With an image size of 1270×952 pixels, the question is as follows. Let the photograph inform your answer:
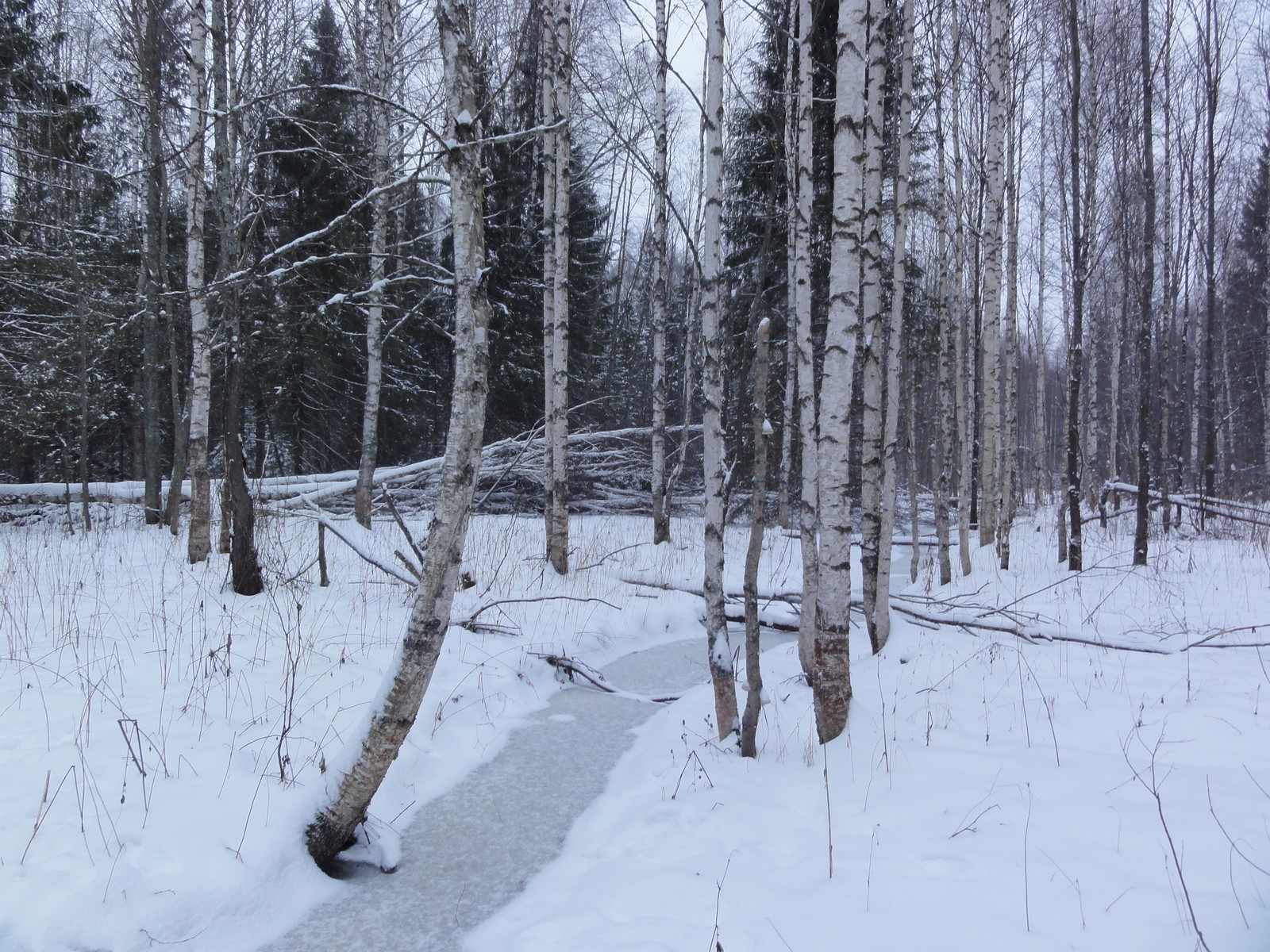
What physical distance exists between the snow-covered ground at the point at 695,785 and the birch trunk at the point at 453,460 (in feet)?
1.28

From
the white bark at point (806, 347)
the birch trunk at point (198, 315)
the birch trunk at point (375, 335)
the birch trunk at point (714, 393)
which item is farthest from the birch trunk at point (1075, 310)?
the birch trunk at point (198, 315)

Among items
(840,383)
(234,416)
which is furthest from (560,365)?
(840,383)

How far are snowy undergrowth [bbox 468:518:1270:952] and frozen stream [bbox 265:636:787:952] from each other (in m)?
0.17

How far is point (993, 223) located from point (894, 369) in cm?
411

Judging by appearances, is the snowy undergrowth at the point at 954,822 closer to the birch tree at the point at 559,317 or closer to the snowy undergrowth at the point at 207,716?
the snowy undergrowth at the point at 207,716

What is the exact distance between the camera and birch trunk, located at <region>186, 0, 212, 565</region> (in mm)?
7406

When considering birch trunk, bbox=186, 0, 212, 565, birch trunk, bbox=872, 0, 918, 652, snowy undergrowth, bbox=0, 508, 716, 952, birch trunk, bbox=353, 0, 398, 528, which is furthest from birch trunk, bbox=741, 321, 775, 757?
birch trunk, bbox=353, 0, 398, 528

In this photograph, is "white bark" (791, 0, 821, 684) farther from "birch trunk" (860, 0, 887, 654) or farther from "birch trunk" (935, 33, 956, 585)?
"birch trunk" (935, 33, 956, 585)

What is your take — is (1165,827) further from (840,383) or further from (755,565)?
(840,383)

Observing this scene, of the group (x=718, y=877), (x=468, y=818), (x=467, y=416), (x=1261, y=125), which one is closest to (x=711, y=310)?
(x=467, y=416)

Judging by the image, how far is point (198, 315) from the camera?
25.0ft

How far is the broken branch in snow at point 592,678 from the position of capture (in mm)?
5598

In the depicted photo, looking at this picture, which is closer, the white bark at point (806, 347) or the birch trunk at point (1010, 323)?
the white bark at point (806, 347)

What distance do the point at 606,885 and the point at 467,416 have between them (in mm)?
2137
